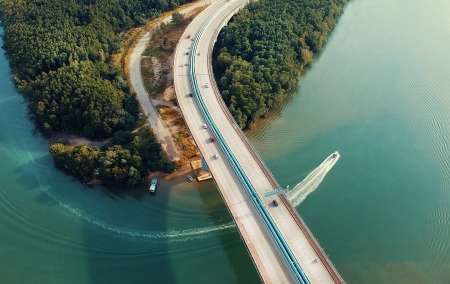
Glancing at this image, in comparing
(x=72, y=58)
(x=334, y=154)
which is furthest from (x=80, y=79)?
(x=334, y=154)

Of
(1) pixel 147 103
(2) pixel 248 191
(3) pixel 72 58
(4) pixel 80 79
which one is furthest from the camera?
(3) pixel 72 58

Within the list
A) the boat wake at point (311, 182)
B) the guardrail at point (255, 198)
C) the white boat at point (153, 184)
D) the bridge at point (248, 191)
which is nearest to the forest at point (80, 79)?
the white boat at point (153, 184)

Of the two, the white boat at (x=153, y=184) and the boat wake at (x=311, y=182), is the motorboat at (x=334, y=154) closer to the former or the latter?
the boat wake at (x=311, y=182)

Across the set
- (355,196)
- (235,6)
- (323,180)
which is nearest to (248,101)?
(323,180)

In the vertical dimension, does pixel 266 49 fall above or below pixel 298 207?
above

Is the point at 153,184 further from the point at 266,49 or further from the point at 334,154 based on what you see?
the point at 266,49

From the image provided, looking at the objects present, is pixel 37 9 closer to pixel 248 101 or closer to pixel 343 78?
pixel 248 101

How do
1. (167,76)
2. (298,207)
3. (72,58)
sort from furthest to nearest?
(167,76) < (72,58) < (298,207)

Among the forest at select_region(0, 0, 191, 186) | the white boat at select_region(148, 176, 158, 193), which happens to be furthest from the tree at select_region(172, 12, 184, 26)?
the white boat at select_region(148, 176, 158, 193)

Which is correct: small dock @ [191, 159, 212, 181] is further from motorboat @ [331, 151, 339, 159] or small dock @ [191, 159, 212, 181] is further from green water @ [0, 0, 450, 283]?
motorboat @ [331, 151, 339, 159]
